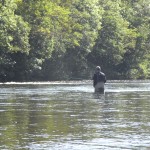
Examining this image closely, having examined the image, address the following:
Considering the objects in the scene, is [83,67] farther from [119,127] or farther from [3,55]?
[119,127]

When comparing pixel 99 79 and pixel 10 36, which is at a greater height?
pixel 10 36

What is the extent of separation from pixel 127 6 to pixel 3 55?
62166 mm

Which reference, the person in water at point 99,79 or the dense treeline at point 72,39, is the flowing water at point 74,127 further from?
the dense treeline at point 72,39

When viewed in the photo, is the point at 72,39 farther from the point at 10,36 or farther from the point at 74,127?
the point at 74,127

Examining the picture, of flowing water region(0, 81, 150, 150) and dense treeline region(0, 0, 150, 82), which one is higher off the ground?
dense treeline region(0, 0, 150, 82)

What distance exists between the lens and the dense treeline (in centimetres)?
8400

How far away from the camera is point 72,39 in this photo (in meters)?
102

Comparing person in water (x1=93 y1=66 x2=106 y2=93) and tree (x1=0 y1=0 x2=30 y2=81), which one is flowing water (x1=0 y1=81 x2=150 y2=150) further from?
tree (x1=0 y1=0 x2=30 y2=81)

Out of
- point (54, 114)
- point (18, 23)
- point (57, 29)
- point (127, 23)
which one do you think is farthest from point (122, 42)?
point (54, 114)

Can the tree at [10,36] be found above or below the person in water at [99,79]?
above

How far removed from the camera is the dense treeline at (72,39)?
84.0 meters

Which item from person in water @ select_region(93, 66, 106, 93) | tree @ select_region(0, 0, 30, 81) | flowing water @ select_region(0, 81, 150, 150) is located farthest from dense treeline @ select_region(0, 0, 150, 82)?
flowing water @ select_region(0, 81, 150, 150)

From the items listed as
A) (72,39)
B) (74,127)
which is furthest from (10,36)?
(74,127)

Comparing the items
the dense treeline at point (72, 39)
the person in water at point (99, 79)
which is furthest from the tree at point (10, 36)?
the person in water at point (99, 79)
